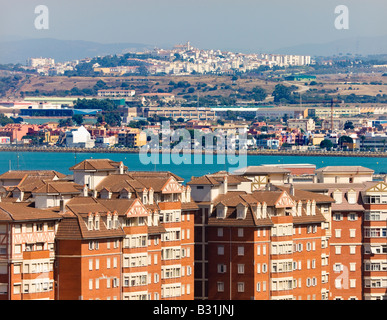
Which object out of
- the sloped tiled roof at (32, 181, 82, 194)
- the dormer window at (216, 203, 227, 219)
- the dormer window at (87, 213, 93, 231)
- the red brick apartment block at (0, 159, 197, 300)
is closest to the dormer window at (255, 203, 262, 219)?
the dormer window at (216, 203, 227, 219)

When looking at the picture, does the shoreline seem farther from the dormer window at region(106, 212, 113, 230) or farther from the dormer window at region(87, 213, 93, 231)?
the dormer window at region(87, 213, 93, 231)

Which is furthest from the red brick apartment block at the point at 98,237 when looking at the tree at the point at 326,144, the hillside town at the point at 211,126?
the tree at the point at 326,144

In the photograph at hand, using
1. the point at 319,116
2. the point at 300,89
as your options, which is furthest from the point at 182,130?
the point at 300,89

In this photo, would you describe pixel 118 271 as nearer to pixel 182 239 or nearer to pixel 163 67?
pixel 182 239

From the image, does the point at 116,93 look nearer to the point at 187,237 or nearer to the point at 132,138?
the point at 132,138

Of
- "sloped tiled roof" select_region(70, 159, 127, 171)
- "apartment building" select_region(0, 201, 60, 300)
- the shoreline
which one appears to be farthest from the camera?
the shoreline
